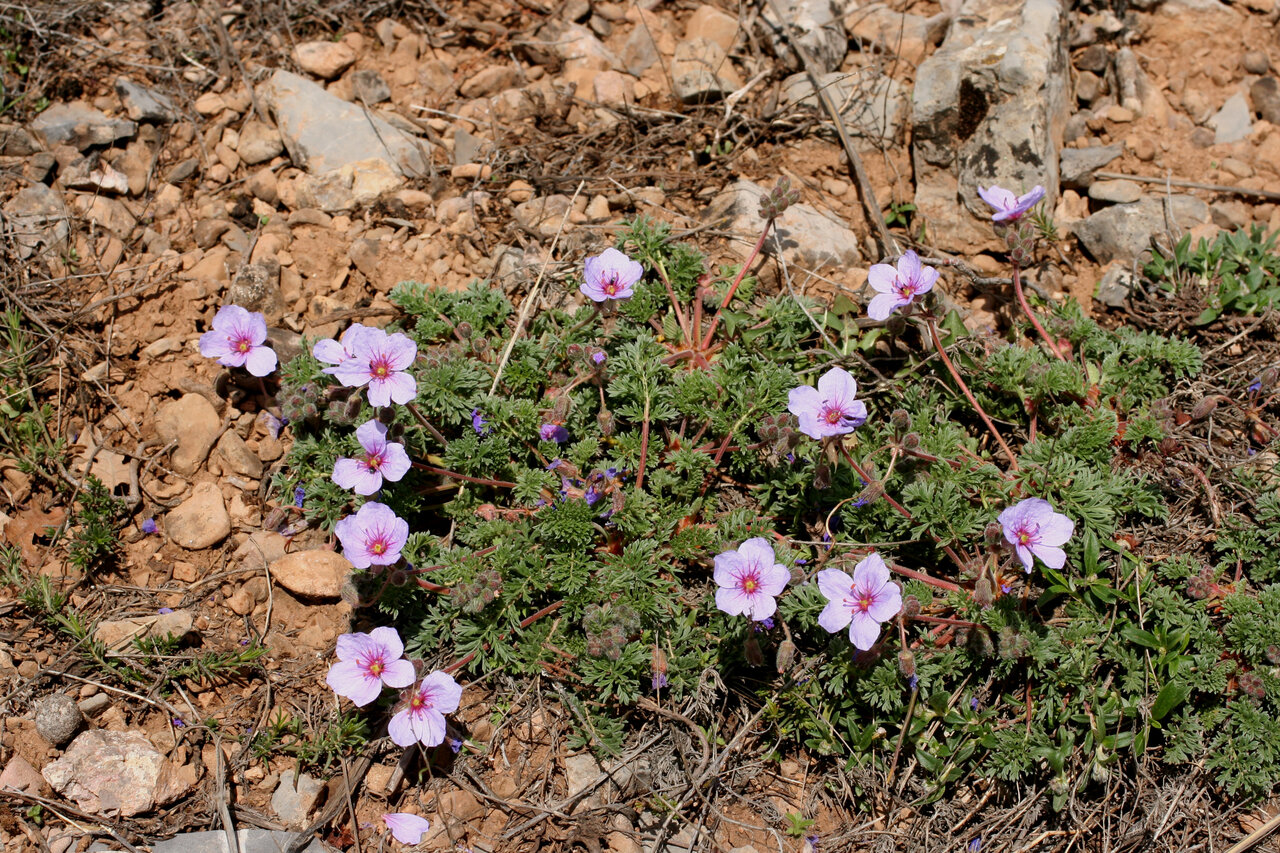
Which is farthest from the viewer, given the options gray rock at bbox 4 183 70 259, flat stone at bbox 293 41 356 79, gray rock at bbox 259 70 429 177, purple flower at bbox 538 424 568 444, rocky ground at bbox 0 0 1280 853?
flat stone at bbox 293 41 356 79

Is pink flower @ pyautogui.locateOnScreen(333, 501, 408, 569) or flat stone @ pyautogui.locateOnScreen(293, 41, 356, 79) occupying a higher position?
flat stone @ pyautogui.locateOnScreen(293, 41, 356, 79)

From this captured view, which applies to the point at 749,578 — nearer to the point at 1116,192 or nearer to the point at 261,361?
the point at 261,361

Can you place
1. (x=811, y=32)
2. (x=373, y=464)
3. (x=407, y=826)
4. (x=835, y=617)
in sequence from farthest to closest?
(x=811, y=32) → (x=373, y=464) → (x=407, y=826) → (x=835, y=617)

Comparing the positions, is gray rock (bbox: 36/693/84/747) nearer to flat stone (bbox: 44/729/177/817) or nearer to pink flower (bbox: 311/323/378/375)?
flat stone (bbox: 44/729/177/817)

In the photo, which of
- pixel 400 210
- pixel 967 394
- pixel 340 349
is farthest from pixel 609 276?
pixel 967 394

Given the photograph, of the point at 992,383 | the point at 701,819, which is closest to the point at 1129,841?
the point at 701,819

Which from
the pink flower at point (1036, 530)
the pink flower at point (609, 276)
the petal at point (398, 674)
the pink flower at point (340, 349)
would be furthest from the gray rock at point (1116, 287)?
the petal at point (398, 674)

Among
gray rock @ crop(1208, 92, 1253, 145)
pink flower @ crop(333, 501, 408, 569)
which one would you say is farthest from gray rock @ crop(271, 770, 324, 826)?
gray rock @ crop(1208, 92, 1253, 145)
